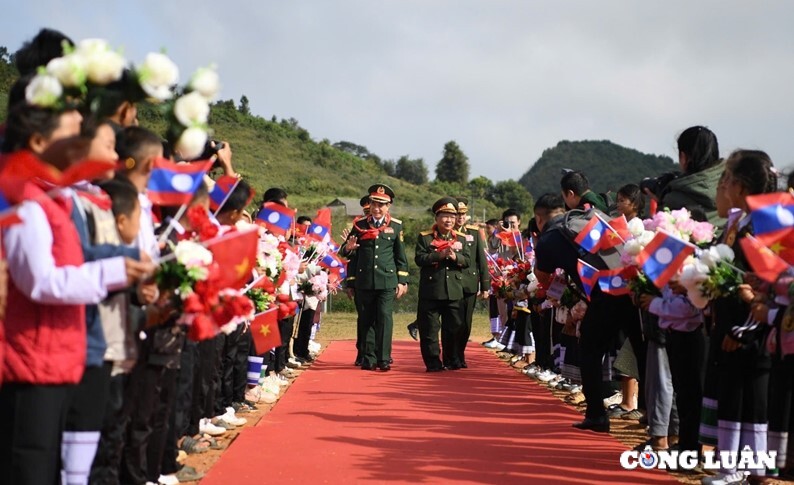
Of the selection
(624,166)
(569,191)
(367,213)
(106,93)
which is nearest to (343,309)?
(367,213)

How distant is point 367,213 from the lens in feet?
47.0

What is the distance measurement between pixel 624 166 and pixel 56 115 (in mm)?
124898

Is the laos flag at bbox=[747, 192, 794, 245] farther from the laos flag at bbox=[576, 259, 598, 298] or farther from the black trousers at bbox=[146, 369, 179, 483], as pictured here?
the black trousers at bbox=[146, 369, 179, 483]

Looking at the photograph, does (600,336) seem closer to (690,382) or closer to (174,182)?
(690,382)

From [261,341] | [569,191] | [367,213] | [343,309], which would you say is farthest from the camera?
[343,309]

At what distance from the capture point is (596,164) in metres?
126

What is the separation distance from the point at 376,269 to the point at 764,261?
9100mm

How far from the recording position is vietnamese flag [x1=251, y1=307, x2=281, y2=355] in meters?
7.62

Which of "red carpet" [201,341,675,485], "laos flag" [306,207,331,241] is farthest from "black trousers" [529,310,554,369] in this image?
"laos flag" [306,207,331,241]

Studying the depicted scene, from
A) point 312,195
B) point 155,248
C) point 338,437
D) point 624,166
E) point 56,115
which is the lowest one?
point 338,437

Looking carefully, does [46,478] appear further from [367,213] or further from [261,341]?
[367,213]

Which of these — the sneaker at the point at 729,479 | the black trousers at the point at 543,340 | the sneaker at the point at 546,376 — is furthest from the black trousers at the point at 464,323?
the sneaker at the point at 729,479

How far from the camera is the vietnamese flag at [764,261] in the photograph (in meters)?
4.80

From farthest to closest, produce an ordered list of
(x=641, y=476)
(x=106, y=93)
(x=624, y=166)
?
(x=624, y=166) → (x=641, y=476) → (x=106, y=93)
